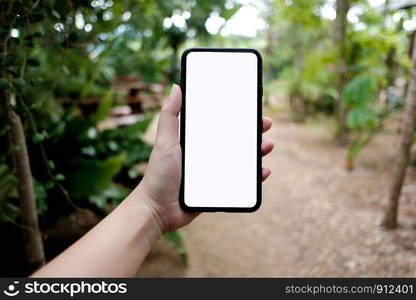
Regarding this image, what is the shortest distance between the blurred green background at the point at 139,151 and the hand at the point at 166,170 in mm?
334

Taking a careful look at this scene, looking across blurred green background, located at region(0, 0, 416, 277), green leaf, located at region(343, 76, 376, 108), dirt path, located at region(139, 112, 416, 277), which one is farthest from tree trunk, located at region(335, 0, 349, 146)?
green leaf, located at region(343, 76, 376, 108)

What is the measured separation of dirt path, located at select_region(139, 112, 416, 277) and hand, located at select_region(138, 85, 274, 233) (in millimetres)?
Result: 1366

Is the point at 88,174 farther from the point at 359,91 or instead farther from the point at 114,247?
the point at 359,91

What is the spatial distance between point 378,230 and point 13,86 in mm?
2810

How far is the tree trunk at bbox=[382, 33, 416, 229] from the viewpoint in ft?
8.70

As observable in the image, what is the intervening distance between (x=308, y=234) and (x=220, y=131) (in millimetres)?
2210

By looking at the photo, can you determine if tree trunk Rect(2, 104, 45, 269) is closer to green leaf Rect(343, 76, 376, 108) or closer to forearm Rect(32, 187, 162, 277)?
forearm Rect(32, 187, 162, 277)

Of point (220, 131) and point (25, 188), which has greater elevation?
point (220, 131)

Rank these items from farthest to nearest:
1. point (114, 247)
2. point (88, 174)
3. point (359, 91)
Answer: point (359, 91), point (88, 174), point (114, 247)

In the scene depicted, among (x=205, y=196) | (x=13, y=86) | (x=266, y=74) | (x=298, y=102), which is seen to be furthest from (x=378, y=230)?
(x=266, y=74)

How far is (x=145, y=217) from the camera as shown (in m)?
1.21

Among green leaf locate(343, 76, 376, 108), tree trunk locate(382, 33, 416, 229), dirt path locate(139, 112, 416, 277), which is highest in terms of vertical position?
green leaf locate(343, 76, 376, 108)

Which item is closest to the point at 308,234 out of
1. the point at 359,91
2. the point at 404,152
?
the point at 404,152

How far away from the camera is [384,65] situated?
6.33 meters
